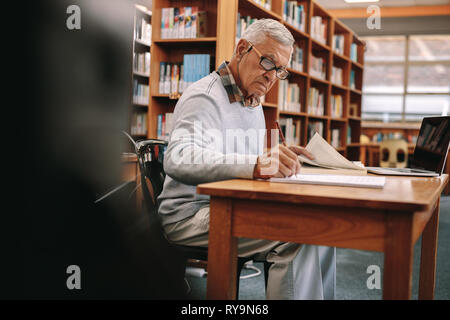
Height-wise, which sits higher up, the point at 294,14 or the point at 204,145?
the point at 294,14

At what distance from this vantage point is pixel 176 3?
3311 mm

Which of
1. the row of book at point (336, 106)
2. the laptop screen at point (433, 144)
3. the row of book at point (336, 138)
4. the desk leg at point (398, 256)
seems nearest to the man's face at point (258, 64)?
the laptop screen at point (433, 144)

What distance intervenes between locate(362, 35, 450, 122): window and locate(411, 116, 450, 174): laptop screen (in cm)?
714

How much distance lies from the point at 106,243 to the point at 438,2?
26.3 ft

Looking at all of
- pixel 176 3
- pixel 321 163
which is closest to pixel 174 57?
pixel 176 3

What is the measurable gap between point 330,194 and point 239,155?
326 millimetres

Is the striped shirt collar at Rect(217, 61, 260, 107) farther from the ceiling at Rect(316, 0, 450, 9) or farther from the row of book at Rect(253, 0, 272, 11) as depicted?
the ceiling at Rect(316, 0, 450, 9)

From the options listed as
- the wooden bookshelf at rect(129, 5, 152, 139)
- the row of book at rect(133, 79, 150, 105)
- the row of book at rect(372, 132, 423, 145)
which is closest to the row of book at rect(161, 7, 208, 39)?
the wooden bookshelf at rect(129, 5, 152, 139)

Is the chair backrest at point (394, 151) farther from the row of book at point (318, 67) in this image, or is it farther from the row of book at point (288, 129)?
the row of book at point (288, 129)

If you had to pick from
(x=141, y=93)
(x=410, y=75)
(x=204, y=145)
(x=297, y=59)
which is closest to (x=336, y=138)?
(x=297, y=59)

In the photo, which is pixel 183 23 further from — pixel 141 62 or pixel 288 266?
pixel 288 266

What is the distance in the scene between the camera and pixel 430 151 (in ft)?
5.46

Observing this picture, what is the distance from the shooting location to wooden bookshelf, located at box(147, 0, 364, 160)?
3086mm
